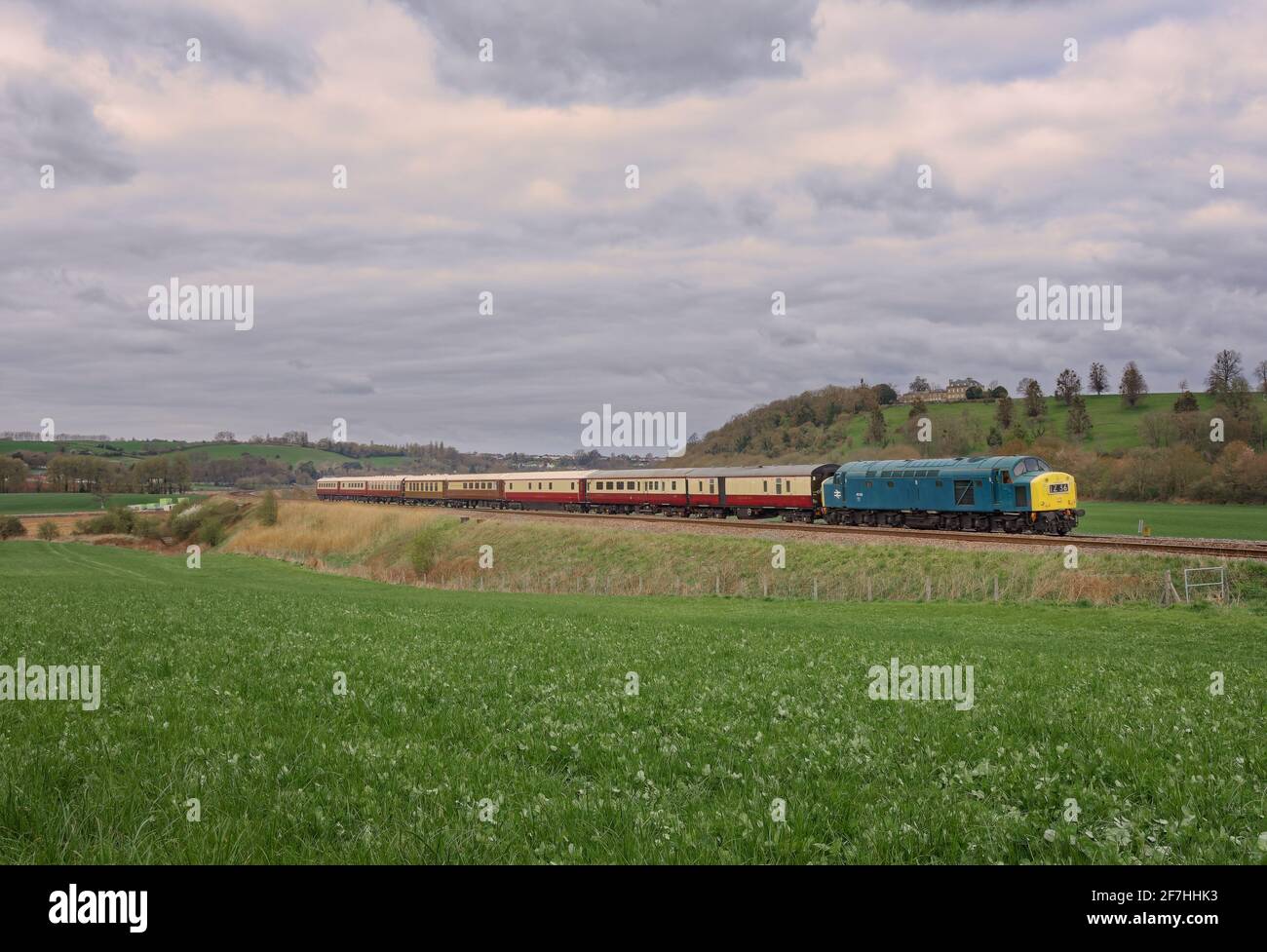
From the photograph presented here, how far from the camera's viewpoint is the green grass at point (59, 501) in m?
126

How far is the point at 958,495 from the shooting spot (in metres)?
45.2

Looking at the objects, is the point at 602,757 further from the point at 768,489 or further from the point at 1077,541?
the point at 768,489

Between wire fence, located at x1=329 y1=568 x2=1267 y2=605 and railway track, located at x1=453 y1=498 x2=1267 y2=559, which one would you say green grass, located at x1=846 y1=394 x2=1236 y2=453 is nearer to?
railway track, located at x1=453 y1=498 x2=1267 y2=559

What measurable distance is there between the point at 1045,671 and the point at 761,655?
4.53 meters

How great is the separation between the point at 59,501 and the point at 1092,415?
171485 millimetres

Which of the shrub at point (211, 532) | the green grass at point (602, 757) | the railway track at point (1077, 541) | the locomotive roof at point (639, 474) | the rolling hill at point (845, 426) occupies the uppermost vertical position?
the rolling hill at point (845, 426)

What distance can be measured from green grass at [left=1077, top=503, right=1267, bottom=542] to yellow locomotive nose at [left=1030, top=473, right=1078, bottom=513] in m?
5.33

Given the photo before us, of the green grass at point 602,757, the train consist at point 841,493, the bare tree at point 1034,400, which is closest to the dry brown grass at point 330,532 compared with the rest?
the train consist at point 841,493

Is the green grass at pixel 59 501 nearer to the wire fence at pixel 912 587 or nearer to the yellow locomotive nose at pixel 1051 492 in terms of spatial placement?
the wire fence at pixel 912 587

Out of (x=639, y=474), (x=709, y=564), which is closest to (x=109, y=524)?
(x=639, y=474)

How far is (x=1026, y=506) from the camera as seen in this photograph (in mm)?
42250

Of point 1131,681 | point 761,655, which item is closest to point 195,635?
point 761,655

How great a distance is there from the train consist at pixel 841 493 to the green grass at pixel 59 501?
75901mm
